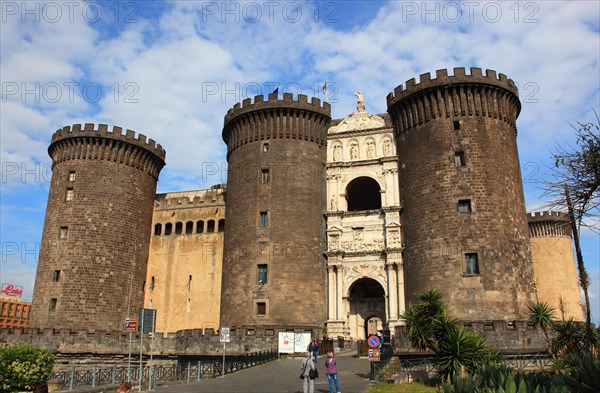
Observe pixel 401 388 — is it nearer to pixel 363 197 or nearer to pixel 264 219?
pixel 264 219

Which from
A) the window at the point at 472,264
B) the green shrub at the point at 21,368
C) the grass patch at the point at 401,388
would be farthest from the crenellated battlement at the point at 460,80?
the green shrub at the point at 21,368

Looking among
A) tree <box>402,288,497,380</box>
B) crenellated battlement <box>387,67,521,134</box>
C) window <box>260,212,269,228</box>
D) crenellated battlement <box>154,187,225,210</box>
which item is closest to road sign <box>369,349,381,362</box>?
tree <box>402,288,497,380</box>

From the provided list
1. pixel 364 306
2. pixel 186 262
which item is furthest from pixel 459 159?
pixel 186 262

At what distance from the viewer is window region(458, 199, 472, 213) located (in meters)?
31.3

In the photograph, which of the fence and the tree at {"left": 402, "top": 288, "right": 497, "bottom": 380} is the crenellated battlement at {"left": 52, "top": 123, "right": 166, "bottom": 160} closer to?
the fence

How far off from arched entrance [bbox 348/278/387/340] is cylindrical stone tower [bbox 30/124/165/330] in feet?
52.2

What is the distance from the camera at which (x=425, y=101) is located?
112 feet

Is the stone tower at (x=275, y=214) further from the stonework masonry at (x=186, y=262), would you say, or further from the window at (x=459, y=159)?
the window at (x=459, y=159)

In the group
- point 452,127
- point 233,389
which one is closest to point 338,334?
point 452,127

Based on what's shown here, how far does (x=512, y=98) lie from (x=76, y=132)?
3144cm

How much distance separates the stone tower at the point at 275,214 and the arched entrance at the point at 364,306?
2.96 m

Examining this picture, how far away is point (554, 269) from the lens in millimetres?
46250

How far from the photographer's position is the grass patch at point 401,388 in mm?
15970

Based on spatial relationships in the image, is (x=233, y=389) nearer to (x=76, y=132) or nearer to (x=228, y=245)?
(x=228, y=245)
